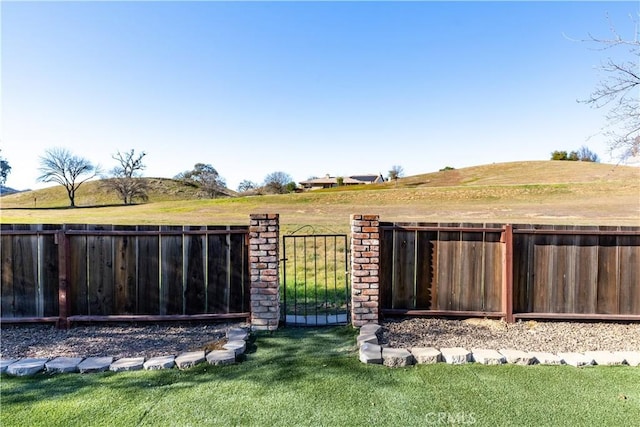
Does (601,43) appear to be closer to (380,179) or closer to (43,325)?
(43,325)

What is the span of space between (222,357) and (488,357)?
2.42m

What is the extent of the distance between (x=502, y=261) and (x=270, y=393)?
124 inches

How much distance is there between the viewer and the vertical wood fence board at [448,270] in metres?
4.30

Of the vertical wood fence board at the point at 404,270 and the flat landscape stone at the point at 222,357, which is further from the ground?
the vertical wood fence board at the point at 404,270

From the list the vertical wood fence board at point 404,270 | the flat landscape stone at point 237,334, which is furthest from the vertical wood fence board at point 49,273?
the vertical wood fence board at point 404,270

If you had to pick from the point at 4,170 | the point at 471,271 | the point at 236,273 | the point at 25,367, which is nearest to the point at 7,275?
the point at 25,367

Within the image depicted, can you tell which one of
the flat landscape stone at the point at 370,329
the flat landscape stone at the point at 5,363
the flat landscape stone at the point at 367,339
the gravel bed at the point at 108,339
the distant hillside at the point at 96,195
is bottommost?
the gravel bed at the point at 108,339

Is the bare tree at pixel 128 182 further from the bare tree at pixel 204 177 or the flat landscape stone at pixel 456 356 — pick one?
the flat landscape stone at pixel 456 356

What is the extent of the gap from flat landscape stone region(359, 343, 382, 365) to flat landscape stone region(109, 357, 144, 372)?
197cm

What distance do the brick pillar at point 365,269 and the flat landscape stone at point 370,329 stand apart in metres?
0.09

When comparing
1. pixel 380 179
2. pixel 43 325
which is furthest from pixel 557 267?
pixel 380 179

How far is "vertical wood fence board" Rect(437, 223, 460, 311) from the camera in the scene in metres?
4.30

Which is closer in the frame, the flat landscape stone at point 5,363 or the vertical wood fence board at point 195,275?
the flat landscape stone at point 5,363

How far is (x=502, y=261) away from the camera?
425 centimetres
